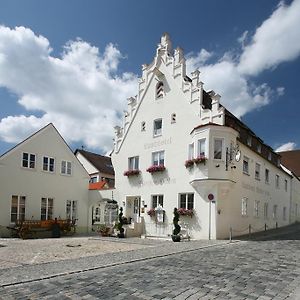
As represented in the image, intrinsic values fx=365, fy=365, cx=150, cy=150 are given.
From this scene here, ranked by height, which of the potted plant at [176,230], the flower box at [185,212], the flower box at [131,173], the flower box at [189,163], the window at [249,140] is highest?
the window at [249,140]

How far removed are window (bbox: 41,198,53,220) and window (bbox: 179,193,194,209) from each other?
11.4 meters

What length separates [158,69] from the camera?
28.3m

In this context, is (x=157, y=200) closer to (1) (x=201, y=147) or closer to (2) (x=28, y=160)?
(1) (x=201, y=147)

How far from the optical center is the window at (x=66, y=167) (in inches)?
1241

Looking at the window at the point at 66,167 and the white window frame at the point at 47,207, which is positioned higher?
the window at the point at 66,167

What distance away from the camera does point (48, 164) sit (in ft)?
99.3

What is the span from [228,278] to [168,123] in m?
18.0

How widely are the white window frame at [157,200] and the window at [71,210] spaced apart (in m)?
8.35

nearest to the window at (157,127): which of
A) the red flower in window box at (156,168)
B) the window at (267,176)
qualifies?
the red flower in window box at (156,168)

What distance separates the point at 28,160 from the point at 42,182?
6.88 ft

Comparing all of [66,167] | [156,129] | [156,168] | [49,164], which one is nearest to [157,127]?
[156,129]

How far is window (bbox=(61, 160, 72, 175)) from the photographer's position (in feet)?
103

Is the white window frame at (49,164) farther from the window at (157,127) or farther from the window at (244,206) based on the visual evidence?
the window at (244,206)

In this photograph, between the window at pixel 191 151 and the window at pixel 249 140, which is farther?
the window at pixel 249 140
